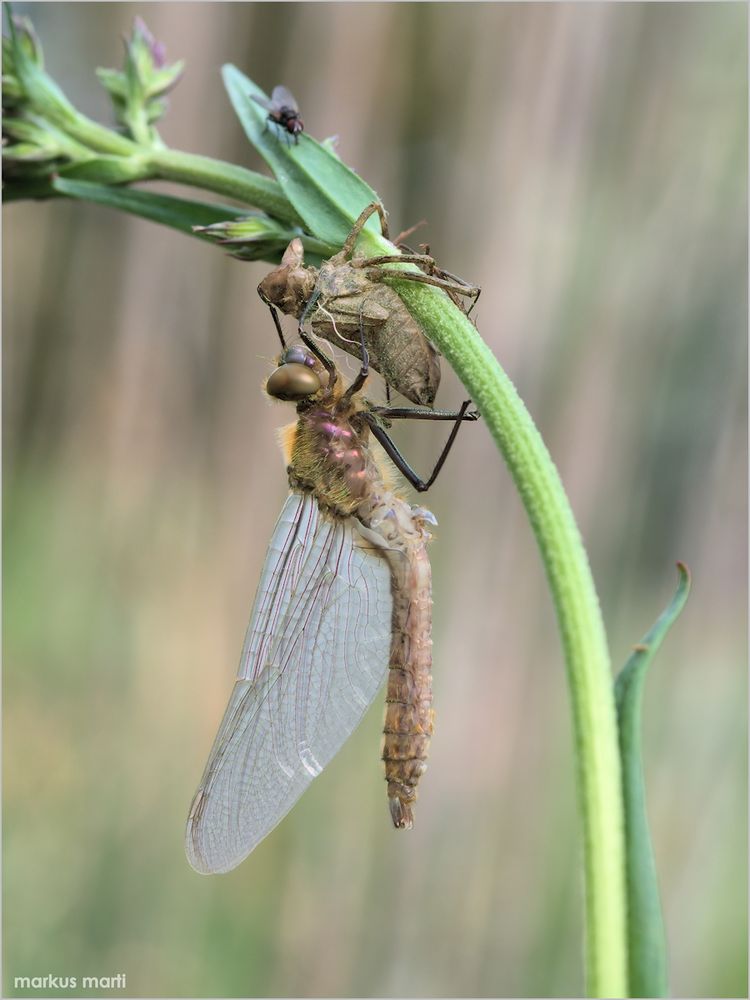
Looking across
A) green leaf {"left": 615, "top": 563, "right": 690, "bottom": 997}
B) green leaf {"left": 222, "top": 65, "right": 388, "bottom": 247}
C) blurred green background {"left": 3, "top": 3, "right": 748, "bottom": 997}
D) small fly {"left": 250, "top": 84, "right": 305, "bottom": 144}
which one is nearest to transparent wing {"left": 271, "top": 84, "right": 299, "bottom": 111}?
small fly {"left": 250, "top": 84, "right": 305, "bottom": 144}

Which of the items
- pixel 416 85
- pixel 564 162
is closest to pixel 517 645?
pixel 564 162

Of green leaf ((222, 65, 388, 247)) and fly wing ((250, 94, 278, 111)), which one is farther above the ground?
fly wing ((250, 94, 278, 111))

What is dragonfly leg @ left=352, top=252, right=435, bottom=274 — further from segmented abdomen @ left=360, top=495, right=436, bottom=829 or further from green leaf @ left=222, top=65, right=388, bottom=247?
segmented abdomen @ left=360, top=495, right=436, bottom=829

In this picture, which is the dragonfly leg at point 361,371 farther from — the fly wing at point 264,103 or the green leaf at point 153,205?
the fly wing at point 264,103

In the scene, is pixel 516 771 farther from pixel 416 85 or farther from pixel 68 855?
pixel 416 85

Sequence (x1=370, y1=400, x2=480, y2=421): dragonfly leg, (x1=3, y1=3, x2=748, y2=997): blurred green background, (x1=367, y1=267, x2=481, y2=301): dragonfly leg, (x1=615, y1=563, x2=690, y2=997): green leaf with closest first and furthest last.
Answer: (x1=615, y1=563, x2=690, y2=997): green leaf, (x1=367, y1=267, x2=481, y2=301): dragonfly leg, (x1=370, y1=400, x2=480, y2=421): dragonfly leg, (x1=3, y1=3, x2=748, y2=997): blurred green background

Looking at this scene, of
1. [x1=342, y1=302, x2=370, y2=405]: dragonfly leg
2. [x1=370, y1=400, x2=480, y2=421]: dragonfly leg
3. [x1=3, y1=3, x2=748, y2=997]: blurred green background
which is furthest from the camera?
[x1=3, y1=3, x2=748, y2=997]: blurred green background

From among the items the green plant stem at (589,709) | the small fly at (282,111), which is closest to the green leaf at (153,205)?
the small fly at (282,111)
